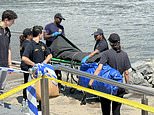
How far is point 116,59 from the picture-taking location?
6199 millimetres

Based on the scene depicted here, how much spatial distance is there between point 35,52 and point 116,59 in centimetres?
158

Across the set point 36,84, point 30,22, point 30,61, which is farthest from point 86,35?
point 36,84

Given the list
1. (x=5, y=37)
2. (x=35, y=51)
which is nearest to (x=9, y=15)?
(x=5, y=37)

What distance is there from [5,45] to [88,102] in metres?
2.36

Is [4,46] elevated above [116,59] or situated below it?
above

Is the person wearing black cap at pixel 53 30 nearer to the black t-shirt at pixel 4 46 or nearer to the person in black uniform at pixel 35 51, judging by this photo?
the person in black uniform at pixel 35 51

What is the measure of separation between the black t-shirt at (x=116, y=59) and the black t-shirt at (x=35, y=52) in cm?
135

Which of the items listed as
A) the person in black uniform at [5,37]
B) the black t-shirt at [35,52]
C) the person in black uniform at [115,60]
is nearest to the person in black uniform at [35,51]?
the black t-shirt at [35,52]

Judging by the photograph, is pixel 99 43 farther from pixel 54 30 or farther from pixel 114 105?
pixel 114 105

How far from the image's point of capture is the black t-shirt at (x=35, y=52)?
7.05 metres

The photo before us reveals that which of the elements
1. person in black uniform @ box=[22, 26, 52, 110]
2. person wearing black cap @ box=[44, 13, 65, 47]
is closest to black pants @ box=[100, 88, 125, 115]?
person in black uniform @ box=[22, 26, 52, 110]

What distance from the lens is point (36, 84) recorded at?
210 inches

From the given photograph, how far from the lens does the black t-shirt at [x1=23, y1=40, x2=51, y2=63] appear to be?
23.1 feet

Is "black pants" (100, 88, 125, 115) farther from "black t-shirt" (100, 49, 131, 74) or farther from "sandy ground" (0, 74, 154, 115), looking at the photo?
"sandy ground" (0, 74, 154, 115)
